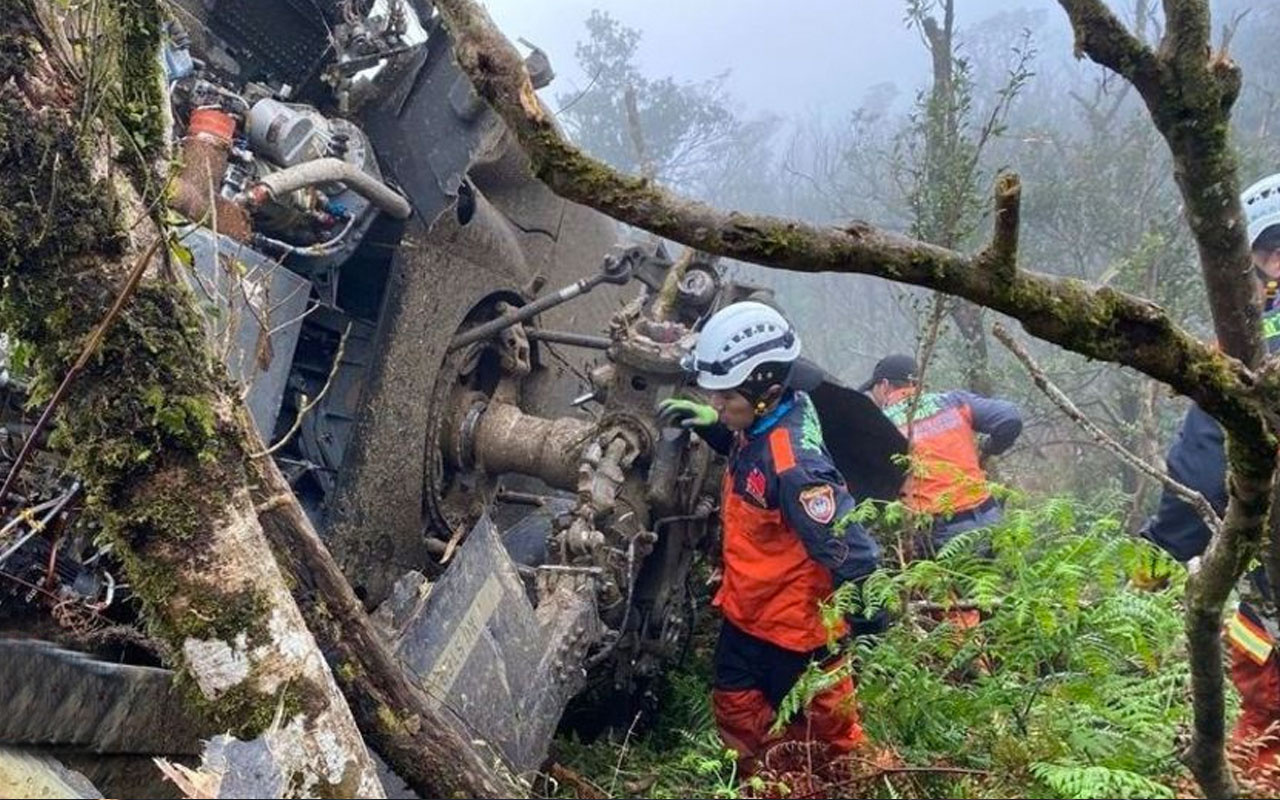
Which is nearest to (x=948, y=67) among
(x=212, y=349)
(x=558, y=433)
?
(x=558, y=433)

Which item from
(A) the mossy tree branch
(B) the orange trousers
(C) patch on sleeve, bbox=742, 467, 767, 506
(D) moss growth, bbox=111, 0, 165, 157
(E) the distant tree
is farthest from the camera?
(E) the distant tree

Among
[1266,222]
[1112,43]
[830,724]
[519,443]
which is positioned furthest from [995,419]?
[1112,43]

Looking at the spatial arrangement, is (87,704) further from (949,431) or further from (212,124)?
(949,431)

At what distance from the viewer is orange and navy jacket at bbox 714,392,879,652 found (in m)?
3.83

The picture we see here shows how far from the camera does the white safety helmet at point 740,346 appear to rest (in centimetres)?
408

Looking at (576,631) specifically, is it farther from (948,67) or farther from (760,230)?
(948,67)

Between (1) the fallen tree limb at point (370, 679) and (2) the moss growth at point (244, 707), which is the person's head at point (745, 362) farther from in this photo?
(2) the moss growth at point (244, 707)

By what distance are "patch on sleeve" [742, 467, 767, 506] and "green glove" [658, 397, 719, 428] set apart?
0.48m

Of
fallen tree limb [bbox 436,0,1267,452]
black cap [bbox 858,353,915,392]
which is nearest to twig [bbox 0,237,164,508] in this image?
fallen tree limb [bbox 436,0,1267,452]

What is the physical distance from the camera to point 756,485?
404 cm

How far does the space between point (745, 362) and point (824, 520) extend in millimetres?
687

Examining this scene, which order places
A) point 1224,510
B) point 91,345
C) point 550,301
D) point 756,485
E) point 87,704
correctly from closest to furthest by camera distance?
point 91,345 < point 87,704 < point 1224,510 < point 756,485 < point 550,301

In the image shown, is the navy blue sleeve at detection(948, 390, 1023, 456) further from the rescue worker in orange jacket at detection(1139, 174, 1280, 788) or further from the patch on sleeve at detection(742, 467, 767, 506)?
the patch on sleeve at detection(742, 467, 767, 506)

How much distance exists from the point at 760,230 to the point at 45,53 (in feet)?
5.93
